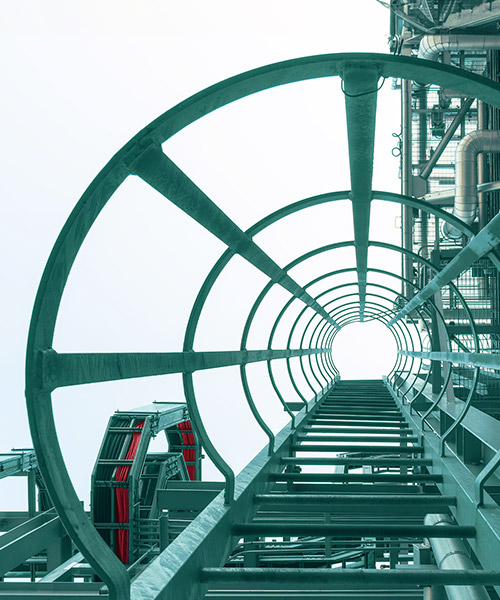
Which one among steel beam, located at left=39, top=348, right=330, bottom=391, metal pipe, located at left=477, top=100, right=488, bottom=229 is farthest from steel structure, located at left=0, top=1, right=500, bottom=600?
metal pipe, located at left=477, top=100, right=488, bottom=229

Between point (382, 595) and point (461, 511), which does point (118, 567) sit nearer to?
point (461, 511)

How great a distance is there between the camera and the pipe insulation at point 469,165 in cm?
1194

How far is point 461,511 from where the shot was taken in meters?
3.15

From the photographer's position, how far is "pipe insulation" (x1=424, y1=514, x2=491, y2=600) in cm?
267

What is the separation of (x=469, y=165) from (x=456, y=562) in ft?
33.2

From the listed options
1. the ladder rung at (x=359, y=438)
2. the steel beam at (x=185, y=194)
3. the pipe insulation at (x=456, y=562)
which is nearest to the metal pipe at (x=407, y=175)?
the ladder rung at (x=359, y=438)

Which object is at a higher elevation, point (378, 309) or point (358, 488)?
point (378, 309)

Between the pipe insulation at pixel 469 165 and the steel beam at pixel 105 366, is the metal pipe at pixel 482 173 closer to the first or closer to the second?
the pipe insulation at pixel 469 165

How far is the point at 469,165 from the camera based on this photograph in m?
12.1

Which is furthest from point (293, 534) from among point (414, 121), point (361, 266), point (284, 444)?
point (414, 121)

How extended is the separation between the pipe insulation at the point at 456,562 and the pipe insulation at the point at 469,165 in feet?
30.6

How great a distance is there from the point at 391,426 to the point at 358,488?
2.59 meters

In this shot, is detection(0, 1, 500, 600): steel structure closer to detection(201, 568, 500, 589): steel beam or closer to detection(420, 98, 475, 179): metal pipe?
detection(201, 568, 500, 589): steel beam

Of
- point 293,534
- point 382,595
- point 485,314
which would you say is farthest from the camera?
point 485,314
